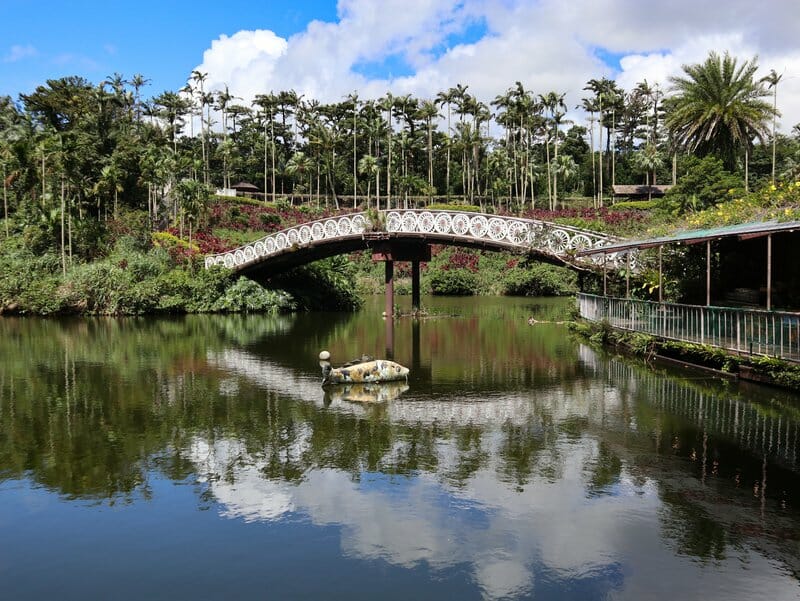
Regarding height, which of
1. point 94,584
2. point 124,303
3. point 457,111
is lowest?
point 94,584

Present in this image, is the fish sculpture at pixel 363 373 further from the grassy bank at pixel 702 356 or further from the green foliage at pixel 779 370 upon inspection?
the green foliage at pixel 779 370

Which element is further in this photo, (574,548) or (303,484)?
(303,484)

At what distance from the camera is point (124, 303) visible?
3731 centimetres

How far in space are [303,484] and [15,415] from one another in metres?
7.35

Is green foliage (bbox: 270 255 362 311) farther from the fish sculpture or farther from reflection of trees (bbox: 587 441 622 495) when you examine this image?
reflection of trees (bbox: 587 441 622 495)

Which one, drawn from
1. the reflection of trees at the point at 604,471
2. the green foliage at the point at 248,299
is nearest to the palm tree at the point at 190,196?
the green foliage at the point at 248,299

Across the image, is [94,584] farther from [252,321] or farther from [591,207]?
[591,207]

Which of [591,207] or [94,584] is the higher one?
[591,207]

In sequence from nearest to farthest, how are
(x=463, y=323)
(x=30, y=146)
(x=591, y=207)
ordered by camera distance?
(x=463, y=323) < (x=30, y=146) < (x=591, y=207)

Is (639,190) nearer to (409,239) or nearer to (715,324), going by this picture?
(409,239)

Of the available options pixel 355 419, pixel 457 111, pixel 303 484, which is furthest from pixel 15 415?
pixel 457 111

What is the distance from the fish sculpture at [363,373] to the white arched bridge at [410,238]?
41.2ft

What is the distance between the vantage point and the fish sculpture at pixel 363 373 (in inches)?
626

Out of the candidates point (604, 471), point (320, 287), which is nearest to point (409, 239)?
point (320, 287)
